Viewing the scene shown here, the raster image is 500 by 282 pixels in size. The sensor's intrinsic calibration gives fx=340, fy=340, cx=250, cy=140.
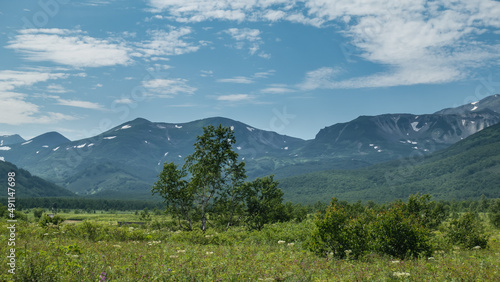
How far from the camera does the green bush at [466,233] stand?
26.8m

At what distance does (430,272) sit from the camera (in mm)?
12195

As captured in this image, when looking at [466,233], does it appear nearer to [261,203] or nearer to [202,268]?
[261,203]

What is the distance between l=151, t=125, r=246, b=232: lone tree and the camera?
35.0 metres

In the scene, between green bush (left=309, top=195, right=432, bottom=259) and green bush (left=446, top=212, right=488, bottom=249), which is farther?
green bush (left=446, top=212, right=488, bottom=249)

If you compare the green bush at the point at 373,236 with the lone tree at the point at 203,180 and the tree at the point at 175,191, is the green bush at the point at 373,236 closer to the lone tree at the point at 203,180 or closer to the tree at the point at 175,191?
the lone tree at the point at 203,180

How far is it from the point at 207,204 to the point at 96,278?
27.7 meters

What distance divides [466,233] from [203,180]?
2431cm

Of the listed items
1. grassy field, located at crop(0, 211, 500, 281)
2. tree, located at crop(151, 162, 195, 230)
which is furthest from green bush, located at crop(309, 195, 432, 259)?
tree, located at crop(151, 162, 195, 230)

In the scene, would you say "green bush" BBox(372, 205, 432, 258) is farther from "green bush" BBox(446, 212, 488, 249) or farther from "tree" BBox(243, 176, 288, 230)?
"tree" BBox(243, 176, 288, 230)

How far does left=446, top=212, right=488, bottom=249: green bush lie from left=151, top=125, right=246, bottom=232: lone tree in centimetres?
2125

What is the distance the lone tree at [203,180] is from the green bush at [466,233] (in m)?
21.3

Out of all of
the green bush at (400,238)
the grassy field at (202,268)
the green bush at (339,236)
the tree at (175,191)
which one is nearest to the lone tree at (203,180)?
the tree at (175,191)

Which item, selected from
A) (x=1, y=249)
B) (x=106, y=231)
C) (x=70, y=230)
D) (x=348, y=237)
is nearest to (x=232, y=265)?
(x=348, y=237)

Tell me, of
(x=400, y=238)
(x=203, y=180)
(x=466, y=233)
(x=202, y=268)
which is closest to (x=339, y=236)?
(x=400, y=238)
